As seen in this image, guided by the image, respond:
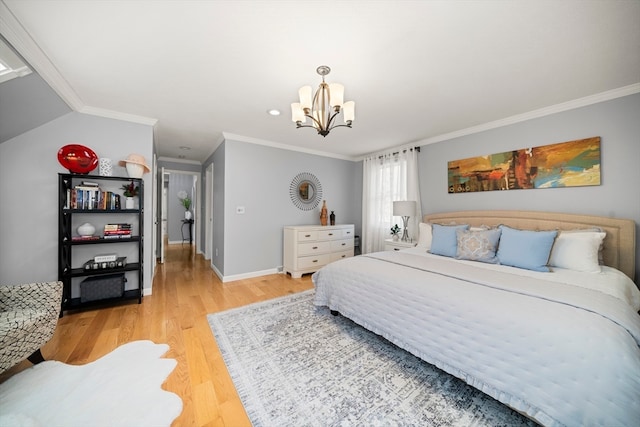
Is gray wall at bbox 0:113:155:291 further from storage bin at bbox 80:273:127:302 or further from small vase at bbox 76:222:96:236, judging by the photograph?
storage bin at bbox 80:273:127:302

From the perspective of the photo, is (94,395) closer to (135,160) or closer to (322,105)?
(135,160)

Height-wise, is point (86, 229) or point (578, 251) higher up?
point (86, 229)

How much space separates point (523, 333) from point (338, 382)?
1.13m

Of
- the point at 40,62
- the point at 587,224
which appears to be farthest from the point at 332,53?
the point at 587,224

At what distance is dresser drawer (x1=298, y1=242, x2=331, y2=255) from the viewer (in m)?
3.97

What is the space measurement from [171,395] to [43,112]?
2.98m

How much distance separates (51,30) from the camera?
1547mm

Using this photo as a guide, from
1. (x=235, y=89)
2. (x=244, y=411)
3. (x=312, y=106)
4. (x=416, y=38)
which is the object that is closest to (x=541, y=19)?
(x=416, y=38)

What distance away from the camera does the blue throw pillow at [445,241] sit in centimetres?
276

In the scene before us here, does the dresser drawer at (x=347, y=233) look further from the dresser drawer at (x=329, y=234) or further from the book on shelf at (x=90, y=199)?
the book on shelf at (x=90, y=199)

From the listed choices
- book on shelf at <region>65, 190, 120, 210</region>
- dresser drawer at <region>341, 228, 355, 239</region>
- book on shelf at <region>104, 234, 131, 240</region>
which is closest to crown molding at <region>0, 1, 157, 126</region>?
book on shelf at <region>65, 190, 120, 210</region>

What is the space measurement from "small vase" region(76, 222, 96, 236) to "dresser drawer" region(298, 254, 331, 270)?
8.72 ft

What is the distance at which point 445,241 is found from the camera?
2.83 meters

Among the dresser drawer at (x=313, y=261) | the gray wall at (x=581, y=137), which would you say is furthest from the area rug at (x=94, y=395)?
the gray wall at (x=581, y=137)
